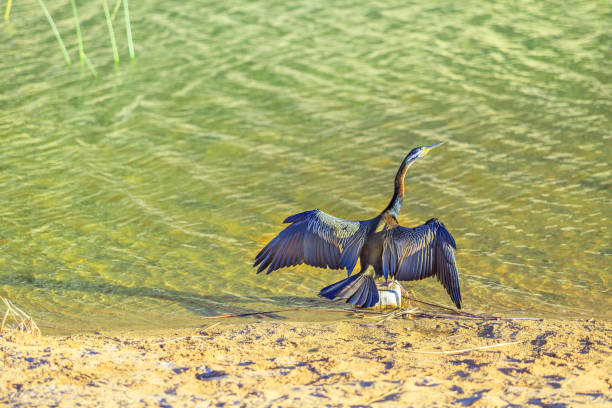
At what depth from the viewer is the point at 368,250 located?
654 centimetres

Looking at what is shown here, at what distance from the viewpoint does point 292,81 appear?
1302 centimetres

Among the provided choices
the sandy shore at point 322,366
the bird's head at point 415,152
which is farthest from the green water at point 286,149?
the bird's head at point 415,152

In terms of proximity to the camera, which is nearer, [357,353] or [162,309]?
[357,353]

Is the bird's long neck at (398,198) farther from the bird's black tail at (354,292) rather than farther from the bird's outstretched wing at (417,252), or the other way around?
the bird's black tail at (354,292)

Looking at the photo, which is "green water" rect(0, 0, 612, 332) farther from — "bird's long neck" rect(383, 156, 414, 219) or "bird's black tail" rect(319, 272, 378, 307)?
"bird's long neck" rect(383, 156, 414, 219)

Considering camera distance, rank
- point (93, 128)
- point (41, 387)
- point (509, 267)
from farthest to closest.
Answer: point (93, 128), point (509, 267), point (41, 387)

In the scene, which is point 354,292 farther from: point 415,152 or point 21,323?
point 21,323

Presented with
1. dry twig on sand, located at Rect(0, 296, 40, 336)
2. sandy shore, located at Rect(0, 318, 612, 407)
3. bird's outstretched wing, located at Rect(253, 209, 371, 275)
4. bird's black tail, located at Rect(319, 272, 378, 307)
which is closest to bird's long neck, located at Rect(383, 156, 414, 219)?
bird's outstretched wing, located at Rect(253, 209, 371, 275)

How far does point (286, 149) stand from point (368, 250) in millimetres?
4234

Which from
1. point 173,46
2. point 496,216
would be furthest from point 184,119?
point 496,216

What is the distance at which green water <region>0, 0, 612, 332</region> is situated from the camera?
7.14 meters

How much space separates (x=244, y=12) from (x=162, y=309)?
11501 mm

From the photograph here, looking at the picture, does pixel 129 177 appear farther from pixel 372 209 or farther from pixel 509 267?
pixel 509 267

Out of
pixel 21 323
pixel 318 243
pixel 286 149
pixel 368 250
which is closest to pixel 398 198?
pixel 368 250
